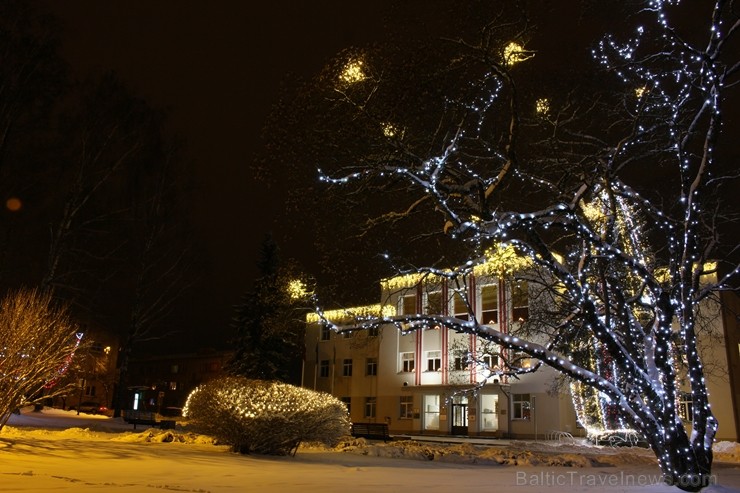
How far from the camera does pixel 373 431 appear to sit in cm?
2558

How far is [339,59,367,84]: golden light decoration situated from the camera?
10.7m

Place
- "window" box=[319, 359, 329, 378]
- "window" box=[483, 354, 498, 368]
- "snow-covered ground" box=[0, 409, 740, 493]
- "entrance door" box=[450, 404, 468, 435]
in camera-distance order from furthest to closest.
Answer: "window" box=[319, 359, 329, 378] → "entrance door" box=[450, 404, 468, 435] → "window" box=[483, 354, 498, 368] → "snow-covered ground" box=[0, 409, 740, 493]

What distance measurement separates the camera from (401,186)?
1254 cm

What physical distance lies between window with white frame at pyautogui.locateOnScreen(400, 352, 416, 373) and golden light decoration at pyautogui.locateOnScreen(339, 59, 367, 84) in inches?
1256

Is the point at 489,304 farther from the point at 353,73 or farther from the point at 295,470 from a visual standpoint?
the point at 353,73

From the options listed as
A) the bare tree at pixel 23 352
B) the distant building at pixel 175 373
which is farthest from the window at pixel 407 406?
the distant building at pixel 175 373

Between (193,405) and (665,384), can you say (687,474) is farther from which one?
(193,405)

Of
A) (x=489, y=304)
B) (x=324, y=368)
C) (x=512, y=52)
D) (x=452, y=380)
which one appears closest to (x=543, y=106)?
(x=512, y=52)

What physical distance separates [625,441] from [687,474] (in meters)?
17.1

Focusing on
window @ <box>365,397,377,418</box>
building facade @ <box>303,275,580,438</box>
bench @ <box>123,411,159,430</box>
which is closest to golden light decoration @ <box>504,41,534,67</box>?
building facade @ <box>303,275,580,438</box>

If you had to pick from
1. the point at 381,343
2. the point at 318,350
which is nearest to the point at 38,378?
the point at 381,343

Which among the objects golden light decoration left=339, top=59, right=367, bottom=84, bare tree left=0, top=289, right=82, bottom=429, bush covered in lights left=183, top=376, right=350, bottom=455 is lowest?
bush covered in lights left=183, top=376, right=350, bottom=455

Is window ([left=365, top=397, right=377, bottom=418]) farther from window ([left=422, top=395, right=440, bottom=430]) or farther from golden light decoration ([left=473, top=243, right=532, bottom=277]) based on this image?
golden light decoration ([left=473, top=243, right=532, bottom=277])

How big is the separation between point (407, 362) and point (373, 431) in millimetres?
16075
